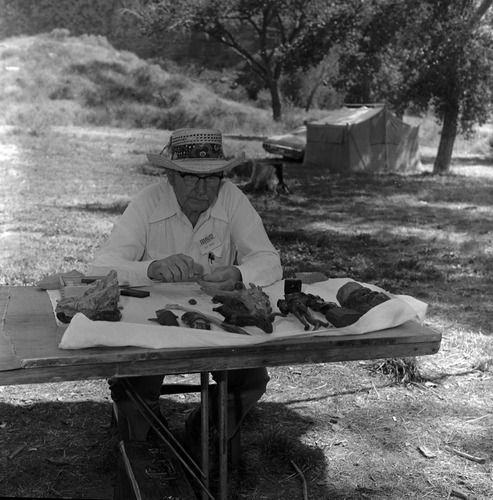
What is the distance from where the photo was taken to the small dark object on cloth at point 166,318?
2762 millimetres

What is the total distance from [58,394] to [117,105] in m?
27.1

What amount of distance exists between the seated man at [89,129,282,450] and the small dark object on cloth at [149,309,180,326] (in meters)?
0.60

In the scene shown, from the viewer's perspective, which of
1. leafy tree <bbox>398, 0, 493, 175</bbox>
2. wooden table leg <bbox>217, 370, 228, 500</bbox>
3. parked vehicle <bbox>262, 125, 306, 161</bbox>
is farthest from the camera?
parked vehicle <bbox>262, 125, 306, 161</bbox>

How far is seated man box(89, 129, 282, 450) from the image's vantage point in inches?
138

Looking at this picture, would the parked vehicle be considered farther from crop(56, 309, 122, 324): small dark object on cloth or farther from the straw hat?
crop(56, 309, 122, 324): small dark object on cloth

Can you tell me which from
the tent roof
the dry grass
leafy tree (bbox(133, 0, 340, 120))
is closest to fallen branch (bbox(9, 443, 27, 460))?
the dry grass

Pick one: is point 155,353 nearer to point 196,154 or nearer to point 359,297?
point 359,297

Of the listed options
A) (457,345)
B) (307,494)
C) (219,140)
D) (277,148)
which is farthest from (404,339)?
(277,148)

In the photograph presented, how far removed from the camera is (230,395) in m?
3.50

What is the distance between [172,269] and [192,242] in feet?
1.19

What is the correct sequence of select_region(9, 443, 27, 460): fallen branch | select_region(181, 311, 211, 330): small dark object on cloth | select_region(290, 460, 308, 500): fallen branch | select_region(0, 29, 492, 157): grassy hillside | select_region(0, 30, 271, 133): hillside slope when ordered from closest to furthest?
select_region(181, 311, 211, 330): small dark object on cloth, select_region(290, 460, 308, 500): fallen branch, select_region(9, 443, 27, 460): fallen branch, select_region(0, 29, 492, 157): grassy hillside, select_region(0, 30, 271, 133): hillside slope

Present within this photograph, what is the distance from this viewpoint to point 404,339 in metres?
2.80

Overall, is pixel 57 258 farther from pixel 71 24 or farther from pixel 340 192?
pixel 71 24

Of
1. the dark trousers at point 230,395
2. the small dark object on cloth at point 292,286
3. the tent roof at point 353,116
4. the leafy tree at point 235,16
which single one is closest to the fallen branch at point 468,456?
the dark trousers at point 230,395
